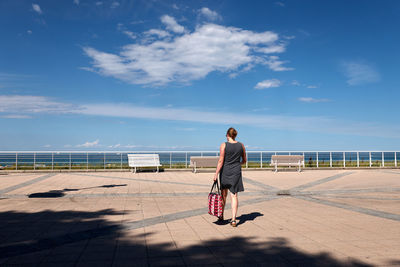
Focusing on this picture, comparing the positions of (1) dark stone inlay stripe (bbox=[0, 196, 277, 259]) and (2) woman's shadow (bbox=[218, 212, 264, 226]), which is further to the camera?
(2) woman's shadow (bbox=[218, 212, 264, 226])

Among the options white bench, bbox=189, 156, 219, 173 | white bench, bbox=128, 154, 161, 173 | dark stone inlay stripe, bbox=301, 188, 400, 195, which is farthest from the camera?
white bench, bbox=189, 156, 219, 173

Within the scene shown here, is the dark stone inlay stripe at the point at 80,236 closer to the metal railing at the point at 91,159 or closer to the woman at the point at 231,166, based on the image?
the woman at the point at 231,166

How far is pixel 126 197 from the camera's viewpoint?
9.38 metres

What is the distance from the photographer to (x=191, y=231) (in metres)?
5.50

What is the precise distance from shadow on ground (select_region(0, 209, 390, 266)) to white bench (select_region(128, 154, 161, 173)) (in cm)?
1202

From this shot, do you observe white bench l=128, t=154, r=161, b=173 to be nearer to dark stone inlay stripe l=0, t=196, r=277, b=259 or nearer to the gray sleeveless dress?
dark stone inlay stripe l=0, t=196, r=277, b=259

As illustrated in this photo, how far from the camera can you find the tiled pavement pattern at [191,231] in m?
4.12

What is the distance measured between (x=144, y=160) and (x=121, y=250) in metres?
14.0

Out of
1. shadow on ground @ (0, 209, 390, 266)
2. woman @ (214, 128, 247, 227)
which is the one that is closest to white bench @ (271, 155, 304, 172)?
woman @ (214, 128, 247, 227)

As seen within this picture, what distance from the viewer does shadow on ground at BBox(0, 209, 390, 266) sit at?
3979mm

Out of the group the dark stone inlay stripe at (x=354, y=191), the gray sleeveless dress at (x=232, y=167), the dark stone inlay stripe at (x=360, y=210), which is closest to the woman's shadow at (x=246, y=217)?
the gray sleeveless dress at (x=232, y=167)

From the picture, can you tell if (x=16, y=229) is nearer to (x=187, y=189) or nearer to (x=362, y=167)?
(x=187, y=189)

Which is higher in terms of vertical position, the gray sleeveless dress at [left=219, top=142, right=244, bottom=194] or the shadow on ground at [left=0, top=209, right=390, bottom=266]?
the gray sleeveless dress at [left=219, top=142, right=244, bottom=194]

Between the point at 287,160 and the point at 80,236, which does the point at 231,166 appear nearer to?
the point at 80,236
